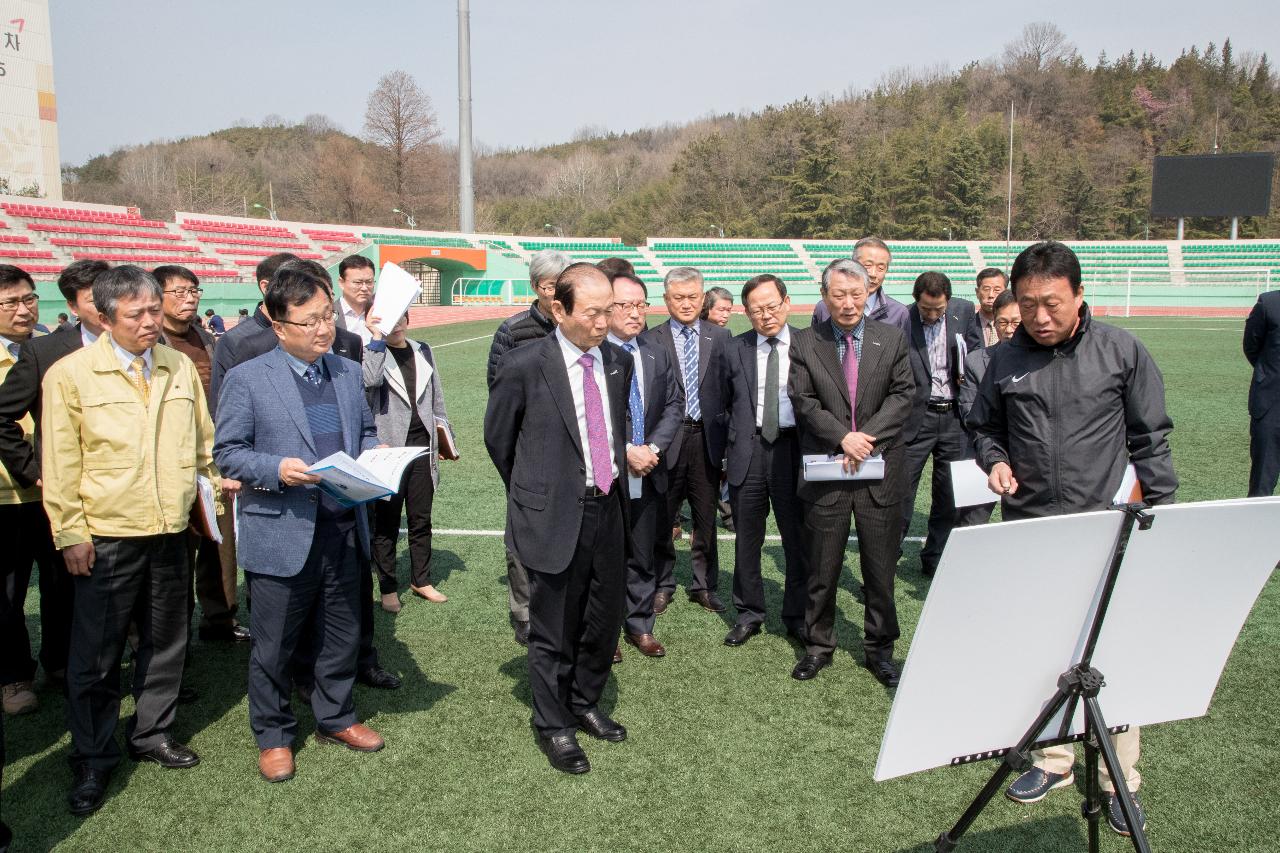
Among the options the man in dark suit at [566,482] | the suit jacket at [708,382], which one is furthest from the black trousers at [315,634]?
the suit jacket at [708,382]

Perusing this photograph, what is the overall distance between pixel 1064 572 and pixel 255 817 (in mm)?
2806

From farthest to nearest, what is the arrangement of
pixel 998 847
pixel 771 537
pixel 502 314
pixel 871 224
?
pixel 871 224 → pixel 502 314 → pixel 771 537 → pixel 998 847

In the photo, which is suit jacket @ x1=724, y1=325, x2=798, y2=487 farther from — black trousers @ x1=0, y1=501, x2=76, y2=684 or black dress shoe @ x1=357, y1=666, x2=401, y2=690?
black trousers @ x1=0, y1=501, x2=76, y2=684

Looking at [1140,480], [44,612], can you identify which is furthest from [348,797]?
[1140,480]

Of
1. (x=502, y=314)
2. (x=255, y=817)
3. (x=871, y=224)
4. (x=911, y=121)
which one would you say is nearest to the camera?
(x=255, y=817)

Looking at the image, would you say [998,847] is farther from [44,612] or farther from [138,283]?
[44,612]

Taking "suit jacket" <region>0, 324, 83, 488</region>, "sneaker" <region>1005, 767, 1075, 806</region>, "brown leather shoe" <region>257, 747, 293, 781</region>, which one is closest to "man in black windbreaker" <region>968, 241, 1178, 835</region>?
"sneaker" <region>1005, 767, 1075, 806</region>

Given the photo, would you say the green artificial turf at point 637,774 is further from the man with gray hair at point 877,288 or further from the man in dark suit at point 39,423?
the man with gray hair at point 877,288

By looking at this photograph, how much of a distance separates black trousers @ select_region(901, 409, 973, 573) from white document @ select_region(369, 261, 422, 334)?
3169 mm

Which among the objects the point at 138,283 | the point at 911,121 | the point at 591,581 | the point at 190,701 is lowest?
the point at 190,701

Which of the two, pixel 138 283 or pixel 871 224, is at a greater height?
pixel 871 224

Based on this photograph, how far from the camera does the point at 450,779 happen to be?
3350 mm

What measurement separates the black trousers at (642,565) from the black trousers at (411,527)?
1.39 metres

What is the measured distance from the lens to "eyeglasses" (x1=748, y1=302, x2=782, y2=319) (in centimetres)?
445
